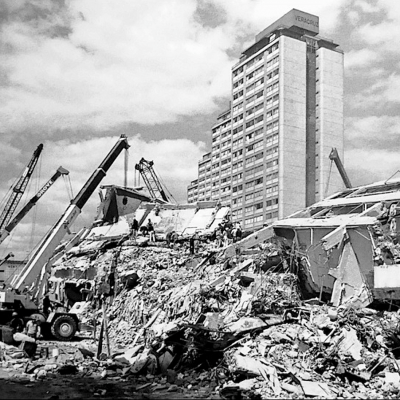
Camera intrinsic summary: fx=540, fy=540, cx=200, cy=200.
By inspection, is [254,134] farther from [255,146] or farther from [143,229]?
[143,229]

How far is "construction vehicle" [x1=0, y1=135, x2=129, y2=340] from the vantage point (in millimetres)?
17625

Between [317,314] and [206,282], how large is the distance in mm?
5377

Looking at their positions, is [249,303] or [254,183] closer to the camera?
[249,303]

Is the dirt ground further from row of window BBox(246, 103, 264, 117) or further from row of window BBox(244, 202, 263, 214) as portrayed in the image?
row of window BBox(246, 103, 264, 117)

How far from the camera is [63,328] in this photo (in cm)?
1773

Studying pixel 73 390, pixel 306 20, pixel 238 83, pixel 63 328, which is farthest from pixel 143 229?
pixel 306 20

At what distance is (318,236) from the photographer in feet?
59.1

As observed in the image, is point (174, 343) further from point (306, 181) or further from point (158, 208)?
point (306, 181)

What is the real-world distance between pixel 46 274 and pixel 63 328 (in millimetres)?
4394

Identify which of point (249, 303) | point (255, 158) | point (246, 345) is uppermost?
point (255, 158)

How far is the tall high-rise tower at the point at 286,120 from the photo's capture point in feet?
196

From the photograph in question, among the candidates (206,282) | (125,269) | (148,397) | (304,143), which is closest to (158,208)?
(125,269)

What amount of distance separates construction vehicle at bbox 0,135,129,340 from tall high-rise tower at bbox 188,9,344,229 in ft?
114

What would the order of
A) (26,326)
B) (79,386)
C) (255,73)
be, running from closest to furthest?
(79,386)
(26,326)
(255,73)
